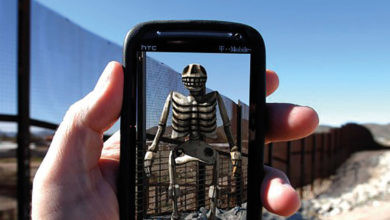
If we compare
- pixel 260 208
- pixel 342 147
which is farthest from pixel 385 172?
pixel 260 208

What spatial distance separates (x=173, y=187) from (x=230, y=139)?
313mm

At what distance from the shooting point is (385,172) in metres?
8.73

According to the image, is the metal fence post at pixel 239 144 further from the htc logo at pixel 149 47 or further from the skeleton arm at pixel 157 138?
the htc logo at pixel 149 47

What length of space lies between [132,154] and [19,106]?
120 centimetres

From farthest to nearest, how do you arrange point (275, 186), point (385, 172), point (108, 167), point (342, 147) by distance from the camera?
point (342, 147), point (385, 172), point (108, 167), point (275, 186)

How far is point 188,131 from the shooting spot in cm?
120

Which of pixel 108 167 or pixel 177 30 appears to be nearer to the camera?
pixel 177 30

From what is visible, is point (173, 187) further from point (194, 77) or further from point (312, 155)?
point (312, 155)

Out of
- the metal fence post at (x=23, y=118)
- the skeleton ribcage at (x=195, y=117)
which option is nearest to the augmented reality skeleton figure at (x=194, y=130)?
the skeleton ribcage at (x=195, y=117)

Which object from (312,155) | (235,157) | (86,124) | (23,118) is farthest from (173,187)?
(312,155)

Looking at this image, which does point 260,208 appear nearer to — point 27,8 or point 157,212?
point 157,212

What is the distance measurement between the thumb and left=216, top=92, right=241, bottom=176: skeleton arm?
16.3 inches

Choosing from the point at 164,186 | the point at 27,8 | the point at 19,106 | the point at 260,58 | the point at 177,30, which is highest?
the point at 27,8

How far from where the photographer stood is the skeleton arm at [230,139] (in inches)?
46.3
